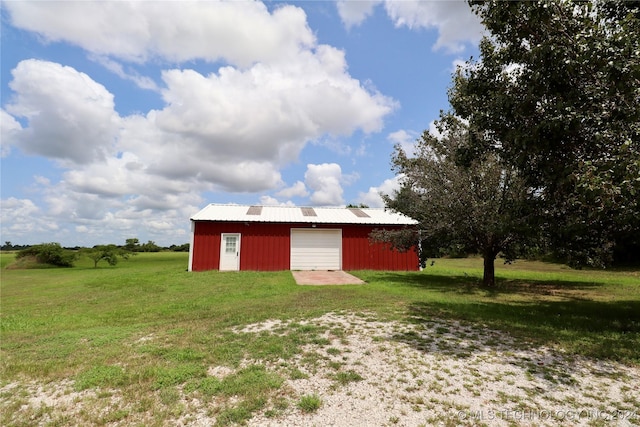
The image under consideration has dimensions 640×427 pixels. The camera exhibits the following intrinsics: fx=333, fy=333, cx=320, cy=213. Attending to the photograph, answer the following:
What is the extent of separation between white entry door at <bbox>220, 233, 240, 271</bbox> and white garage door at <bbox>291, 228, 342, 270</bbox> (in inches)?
119

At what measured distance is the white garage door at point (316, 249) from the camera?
18.9 m

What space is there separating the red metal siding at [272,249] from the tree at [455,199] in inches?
186

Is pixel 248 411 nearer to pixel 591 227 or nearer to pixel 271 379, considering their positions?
pixel 271 379

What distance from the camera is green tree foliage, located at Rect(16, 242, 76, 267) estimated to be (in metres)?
25.5

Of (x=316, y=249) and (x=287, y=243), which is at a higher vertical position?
(x=287, y=243)

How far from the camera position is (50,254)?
25.6m

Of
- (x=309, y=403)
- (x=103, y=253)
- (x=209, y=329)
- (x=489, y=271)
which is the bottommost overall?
(x=309, y=403)

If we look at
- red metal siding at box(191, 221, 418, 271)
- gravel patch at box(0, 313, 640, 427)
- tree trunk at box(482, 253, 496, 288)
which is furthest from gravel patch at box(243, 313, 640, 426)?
red metal siding at box(191, 221, 418, 271)

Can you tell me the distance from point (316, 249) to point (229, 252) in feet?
15.8

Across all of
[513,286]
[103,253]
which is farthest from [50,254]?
[513,286]

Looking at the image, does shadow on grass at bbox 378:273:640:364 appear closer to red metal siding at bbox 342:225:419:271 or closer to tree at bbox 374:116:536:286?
tree at bbox 374:116:536:286

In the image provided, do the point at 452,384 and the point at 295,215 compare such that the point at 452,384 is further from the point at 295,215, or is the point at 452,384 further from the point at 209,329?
the point at 295,215

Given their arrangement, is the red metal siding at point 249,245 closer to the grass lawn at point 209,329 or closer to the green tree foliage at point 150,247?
the grass lawn at point 209,329

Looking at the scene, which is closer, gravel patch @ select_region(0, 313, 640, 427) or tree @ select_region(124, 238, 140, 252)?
gravel patch @ select_region(0, 313, 640, 427)
